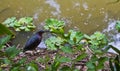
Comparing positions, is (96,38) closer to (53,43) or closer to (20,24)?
(53,43)

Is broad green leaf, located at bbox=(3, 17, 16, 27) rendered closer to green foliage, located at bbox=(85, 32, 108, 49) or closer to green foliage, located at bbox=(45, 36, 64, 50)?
green foliage, located at bbox=(45, 36, 64, 50)

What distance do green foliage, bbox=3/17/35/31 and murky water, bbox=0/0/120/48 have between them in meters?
0.10

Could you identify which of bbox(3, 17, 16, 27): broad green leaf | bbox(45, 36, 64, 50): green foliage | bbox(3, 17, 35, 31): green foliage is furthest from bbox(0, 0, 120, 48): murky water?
bbox(45, 36, 64, 50): green foliage

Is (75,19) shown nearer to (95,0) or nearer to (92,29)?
(92,29)

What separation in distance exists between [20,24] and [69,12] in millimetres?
864

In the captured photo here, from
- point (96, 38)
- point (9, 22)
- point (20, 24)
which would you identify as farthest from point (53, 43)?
point (9, 22)

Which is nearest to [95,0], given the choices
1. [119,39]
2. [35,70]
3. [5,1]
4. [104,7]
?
[104,7]

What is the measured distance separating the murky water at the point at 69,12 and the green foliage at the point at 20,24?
0.10 meters

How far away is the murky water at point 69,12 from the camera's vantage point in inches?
175

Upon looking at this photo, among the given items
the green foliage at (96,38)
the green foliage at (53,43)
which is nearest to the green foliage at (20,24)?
the green foliage at (53,43)

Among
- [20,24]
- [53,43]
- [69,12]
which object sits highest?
[69,12]

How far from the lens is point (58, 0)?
520 centimetres

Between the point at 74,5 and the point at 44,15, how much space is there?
59 cm

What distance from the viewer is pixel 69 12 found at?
4777 millimetres
